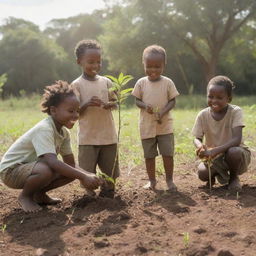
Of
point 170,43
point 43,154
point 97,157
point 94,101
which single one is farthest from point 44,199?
point 170,43

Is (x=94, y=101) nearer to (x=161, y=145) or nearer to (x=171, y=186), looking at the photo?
(x=161, y=145)

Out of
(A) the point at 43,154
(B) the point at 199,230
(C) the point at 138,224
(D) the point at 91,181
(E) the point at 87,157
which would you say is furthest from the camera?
(E) the point at 87,157

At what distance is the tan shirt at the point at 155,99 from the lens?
3689 millimetres

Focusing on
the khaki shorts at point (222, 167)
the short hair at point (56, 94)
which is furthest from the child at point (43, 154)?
the khaki shorts at point (222, 167)

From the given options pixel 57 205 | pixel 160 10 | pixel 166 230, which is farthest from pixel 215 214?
pixel 160 10

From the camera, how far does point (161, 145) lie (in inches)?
147

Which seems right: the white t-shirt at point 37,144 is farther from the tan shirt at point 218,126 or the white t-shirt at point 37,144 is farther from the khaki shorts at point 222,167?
the khaki shorts at point 222,167

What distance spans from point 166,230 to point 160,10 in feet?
65.3

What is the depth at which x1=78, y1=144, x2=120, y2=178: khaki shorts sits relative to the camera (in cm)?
360

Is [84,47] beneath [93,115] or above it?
above

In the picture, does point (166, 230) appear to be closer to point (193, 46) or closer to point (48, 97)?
point (48, 97)

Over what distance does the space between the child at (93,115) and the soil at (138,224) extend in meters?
0.36

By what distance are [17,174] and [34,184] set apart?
175mm

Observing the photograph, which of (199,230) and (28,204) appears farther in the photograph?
(28,204)
